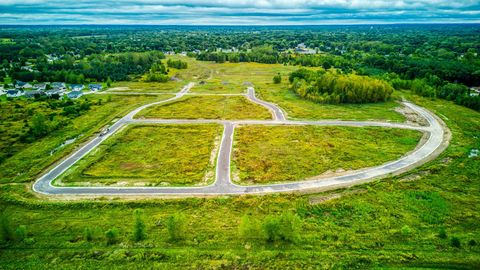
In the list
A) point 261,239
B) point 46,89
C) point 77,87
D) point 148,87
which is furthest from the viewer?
point 148,87

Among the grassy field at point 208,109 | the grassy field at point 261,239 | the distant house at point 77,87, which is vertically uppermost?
the distant house at point 77,87

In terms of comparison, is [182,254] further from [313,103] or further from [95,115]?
[313,103]

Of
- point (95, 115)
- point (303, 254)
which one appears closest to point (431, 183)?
point (303, 254)

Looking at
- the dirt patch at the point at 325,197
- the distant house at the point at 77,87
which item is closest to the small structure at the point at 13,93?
the distant house at the point at 77,87

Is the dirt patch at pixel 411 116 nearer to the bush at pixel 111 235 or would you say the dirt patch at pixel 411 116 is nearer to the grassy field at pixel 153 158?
the grassy field at pixel 153 158

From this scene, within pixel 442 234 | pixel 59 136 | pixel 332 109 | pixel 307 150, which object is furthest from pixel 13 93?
pixel 442 234

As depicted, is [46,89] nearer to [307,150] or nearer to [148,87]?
[148,87]
